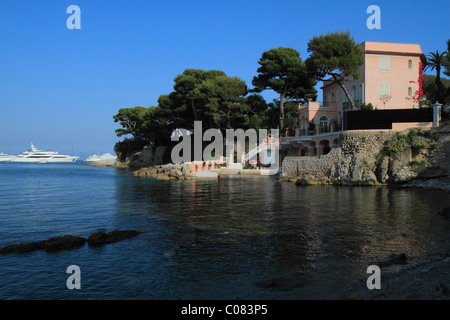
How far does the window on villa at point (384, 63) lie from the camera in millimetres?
40219

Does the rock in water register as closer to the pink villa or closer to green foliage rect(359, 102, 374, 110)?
the pink villa

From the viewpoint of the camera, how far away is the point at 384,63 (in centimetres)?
4028

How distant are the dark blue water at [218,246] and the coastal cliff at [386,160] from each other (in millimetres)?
9479

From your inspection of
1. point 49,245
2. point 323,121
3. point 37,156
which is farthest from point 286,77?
point 37,156

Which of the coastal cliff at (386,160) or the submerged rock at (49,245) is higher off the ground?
the coastal cliff at (386,160)

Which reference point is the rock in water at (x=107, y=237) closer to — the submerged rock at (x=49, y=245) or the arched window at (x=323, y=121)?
the submerged rock at (x=49, y=245)

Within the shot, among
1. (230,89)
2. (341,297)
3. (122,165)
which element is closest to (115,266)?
(341,297)

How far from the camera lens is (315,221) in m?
15.9

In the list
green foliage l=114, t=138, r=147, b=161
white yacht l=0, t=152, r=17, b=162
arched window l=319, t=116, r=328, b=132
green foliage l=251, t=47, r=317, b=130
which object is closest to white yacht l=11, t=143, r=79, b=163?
white yacht l=0, t=152, r=17, b=162

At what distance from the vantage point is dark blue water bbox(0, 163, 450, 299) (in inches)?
323

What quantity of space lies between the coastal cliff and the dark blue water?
9479mm

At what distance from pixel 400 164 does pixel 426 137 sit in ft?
10.4

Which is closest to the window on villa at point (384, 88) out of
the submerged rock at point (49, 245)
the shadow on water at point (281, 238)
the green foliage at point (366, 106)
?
the green foliage at point (366, 106)

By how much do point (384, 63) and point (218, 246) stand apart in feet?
121
